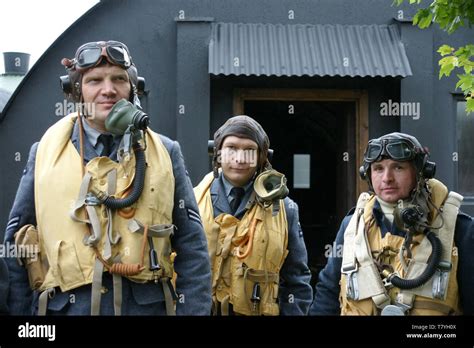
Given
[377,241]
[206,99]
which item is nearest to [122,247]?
[377,241]

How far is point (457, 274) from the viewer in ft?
10.8

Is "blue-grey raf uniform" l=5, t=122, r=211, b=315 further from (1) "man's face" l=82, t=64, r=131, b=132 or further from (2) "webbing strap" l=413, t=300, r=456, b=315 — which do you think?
(2) "webbing strap" l=413, t=300, r=456, b=315

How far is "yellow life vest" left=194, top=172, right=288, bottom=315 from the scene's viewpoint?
3.91 metres

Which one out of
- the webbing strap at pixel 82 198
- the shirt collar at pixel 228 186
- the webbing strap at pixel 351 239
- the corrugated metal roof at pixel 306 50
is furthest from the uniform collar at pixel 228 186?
the corrugated metal roof at pixel 306 50

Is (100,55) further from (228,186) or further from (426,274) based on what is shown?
(426,274)

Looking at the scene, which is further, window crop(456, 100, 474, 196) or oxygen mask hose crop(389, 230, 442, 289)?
window crop(456, 100, 474, 196)

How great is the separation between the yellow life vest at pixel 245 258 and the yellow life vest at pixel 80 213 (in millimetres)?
1047

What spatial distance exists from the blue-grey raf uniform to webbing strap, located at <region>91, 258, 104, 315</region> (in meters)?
0.03

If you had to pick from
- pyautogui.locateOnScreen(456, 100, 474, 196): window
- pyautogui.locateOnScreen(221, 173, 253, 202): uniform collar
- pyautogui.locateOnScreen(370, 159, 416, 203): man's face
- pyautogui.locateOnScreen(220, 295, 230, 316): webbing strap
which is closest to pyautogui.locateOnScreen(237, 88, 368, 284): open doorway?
pyautogui.locateOnScreen(456, 100, 474, 196): window

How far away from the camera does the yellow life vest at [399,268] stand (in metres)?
3.22

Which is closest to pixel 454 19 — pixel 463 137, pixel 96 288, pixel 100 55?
pixel 100 55

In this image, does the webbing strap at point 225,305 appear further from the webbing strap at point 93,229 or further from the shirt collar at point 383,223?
the webbing strap at point 93,229
